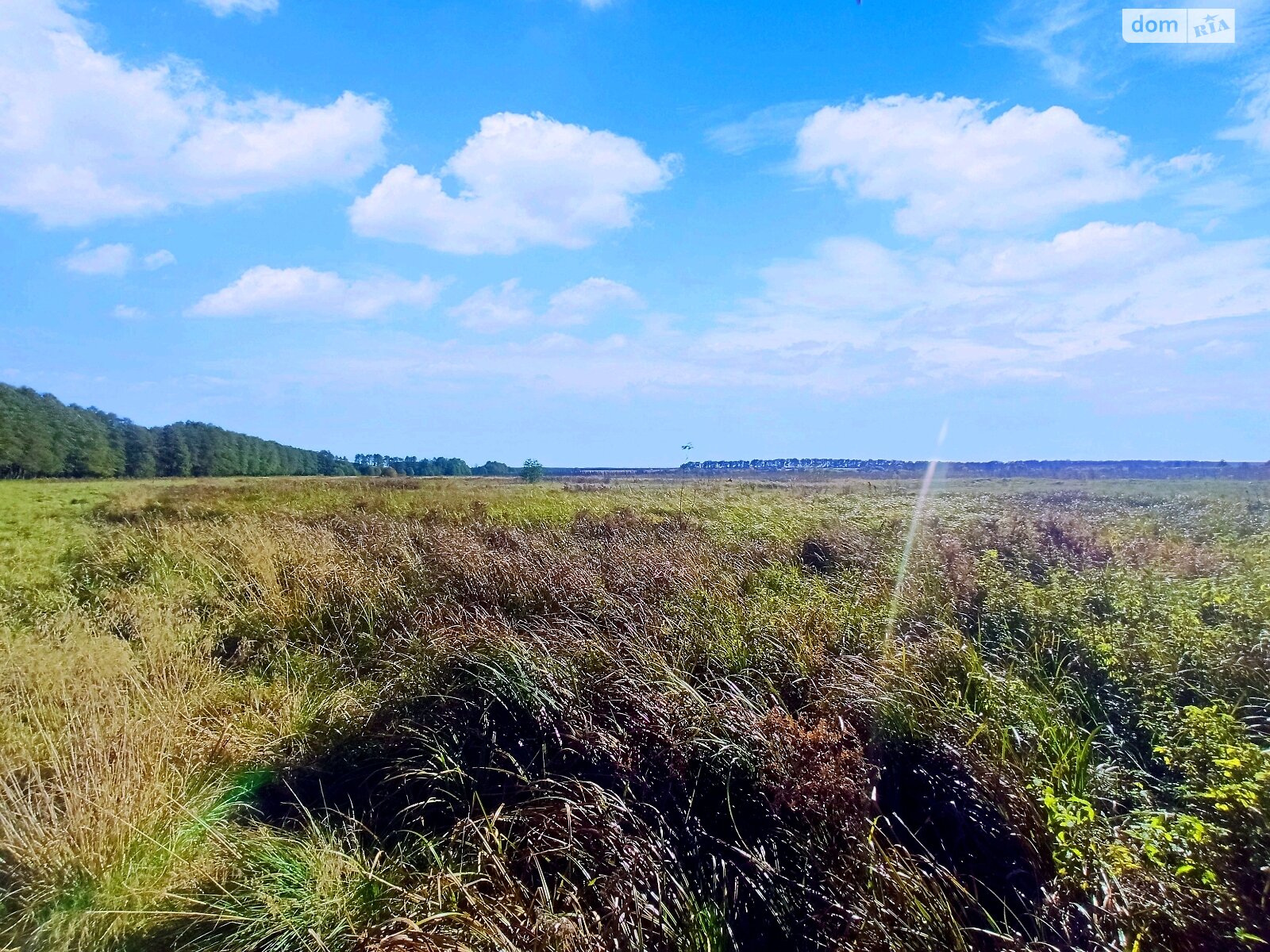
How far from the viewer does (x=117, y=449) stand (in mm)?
57000

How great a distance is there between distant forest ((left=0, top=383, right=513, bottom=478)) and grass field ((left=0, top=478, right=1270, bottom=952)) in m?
38.1

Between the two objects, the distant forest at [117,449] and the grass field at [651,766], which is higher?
the distant forest at [117,449]

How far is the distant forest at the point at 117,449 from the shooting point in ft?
153

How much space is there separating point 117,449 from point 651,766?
67.8 meters

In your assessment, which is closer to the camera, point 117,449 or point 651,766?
point 651,766

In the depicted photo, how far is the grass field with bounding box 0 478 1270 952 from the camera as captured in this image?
9.24 ft

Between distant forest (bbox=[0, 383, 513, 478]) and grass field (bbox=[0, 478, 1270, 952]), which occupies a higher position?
distant forest (bbox=[0, 383, 513, 478])

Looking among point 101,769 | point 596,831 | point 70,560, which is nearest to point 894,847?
point 596,831

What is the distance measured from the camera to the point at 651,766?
3.78 m

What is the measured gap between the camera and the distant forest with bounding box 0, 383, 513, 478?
4653 centimetres

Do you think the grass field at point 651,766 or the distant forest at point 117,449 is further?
the distant forest at point 117,449

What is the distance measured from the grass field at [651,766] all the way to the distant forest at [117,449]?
3808 cm

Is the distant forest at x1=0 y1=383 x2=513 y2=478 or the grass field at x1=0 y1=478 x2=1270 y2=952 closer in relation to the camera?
the grass field at x1=0 y1=478 x2=1270 y2=952

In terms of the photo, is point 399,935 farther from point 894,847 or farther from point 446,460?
point 446,460
